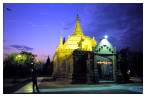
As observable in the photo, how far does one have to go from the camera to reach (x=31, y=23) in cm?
536

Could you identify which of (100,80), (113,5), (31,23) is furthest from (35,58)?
(113,5)

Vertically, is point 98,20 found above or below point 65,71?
above

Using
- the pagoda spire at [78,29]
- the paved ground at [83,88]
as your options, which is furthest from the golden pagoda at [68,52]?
the paved ground at [83,88]

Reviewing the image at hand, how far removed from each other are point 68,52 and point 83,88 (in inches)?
22.6

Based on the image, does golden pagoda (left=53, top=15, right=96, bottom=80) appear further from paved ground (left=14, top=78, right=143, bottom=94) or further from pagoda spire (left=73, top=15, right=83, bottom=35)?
paved ground (left=14, top=78, right=143, bottom=94)

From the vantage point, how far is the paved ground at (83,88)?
17.3 feet

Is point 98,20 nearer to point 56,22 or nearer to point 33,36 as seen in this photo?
point 56,22

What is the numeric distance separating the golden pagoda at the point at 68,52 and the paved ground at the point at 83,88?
0.50 feet

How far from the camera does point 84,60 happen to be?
5.45m

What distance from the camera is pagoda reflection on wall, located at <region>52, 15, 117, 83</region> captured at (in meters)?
5.38

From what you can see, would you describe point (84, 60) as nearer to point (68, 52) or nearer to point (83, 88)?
point (68, 52)

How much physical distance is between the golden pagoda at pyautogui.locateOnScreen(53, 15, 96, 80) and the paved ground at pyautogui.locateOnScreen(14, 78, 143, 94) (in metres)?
0.15

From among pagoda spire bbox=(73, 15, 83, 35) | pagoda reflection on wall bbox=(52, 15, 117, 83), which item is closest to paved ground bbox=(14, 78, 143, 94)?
pagoda reflection on wall bbox=(52, 15, 117, 83)

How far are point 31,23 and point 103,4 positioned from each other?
1.09 metres
